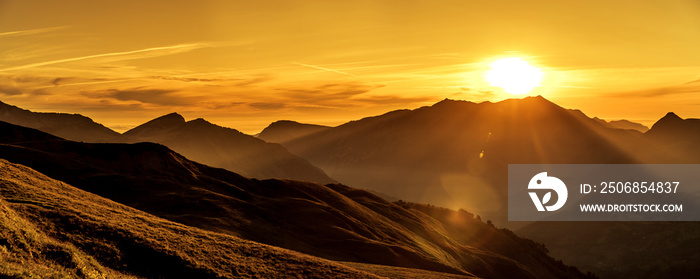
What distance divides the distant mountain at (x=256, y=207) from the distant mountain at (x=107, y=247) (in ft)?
71.4

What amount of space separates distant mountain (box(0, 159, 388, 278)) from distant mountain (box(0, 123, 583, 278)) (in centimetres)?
2176

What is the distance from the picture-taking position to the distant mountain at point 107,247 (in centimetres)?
3478

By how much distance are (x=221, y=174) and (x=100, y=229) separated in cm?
8493

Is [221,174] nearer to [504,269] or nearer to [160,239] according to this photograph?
[504,269]

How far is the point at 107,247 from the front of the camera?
138 feet

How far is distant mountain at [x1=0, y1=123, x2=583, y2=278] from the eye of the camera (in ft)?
301

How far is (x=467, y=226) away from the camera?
179250 mm

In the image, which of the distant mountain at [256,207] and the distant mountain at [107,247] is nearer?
the distant mountain at [107,247]

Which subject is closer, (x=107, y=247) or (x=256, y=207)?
(x=107, y=247)

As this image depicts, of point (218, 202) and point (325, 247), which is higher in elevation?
point (218, 202)

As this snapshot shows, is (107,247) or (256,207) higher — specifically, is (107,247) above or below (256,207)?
below

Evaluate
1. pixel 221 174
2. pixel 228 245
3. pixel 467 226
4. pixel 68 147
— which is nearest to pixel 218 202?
pixel 221 174

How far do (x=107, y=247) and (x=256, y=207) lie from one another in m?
63.6

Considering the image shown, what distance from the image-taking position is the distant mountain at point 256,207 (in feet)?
301
